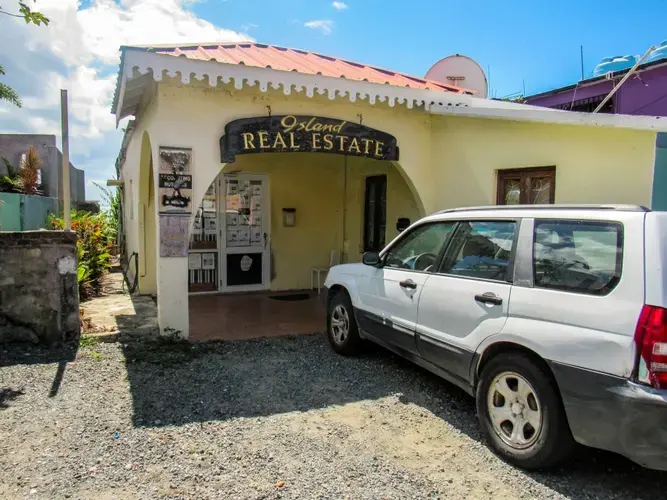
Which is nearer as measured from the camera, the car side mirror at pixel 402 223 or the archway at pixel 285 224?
the car side mirror at pixel 402 223

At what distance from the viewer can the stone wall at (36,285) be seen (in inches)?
220

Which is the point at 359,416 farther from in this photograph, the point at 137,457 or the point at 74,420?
the point at 74,420

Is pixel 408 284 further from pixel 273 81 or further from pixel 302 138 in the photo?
A: pixel 273 81

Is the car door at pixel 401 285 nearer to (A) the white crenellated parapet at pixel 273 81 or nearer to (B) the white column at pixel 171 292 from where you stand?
(B) the white column at pixel 171 292

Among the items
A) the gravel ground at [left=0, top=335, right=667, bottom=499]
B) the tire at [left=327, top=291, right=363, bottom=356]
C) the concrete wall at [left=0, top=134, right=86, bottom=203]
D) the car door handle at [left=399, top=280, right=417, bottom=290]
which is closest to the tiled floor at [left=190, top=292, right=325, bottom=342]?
the tire at [left=327, top=291, right=363, bottom=356]

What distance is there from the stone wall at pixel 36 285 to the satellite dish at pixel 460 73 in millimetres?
6919

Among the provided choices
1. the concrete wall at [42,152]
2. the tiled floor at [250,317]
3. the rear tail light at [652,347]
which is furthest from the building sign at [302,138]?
the concrete wall at [42,152]

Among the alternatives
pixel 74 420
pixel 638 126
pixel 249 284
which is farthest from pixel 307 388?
pixel 249 284

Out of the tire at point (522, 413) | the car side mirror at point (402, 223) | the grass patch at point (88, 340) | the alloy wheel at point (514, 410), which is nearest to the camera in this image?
the tire at point (522, 413)

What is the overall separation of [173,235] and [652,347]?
490 cm

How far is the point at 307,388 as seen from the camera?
15.3 ft

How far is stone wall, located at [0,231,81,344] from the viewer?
18.3 feet

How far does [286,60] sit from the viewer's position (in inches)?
275

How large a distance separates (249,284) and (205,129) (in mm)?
4448
